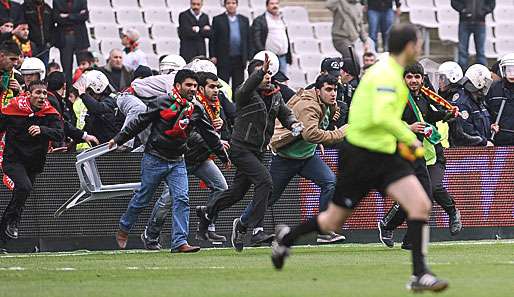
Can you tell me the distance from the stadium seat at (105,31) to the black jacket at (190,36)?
2.66m

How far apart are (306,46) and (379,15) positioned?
2050 millimetres

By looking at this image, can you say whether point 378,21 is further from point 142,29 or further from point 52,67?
point 52,67

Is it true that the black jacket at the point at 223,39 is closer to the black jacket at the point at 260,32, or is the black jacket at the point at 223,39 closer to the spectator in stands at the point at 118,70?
the black jacket at the point at 260,32

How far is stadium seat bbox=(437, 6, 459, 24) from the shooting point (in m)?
27.1

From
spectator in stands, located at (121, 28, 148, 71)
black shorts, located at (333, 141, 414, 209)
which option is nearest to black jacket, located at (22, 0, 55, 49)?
spectator in stands, located at (121, 28, 148, 71)

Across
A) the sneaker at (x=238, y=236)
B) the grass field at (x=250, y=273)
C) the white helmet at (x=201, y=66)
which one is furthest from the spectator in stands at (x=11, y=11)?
the sneaker at (x=238, y=236)

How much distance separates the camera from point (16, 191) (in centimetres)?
1598

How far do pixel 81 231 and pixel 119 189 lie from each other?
707mm

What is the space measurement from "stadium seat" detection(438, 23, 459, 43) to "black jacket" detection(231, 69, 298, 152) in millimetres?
11968

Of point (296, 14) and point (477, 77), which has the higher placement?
point (477, 77)

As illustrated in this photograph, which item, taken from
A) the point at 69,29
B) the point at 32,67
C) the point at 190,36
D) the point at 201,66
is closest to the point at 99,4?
the point at 69,29

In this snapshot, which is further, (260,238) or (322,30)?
(322,30)

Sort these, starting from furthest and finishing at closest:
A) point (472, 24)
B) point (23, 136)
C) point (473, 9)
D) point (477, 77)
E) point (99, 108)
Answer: point (472, 24), point (473, 9), point (477, 77), point (99, 108), point (23, 136)

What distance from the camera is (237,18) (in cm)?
2302
